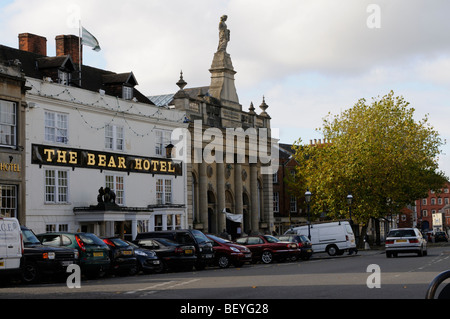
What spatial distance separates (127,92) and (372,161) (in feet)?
74.9

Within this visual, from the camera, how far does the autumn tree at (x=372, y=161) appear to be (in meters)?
60.6

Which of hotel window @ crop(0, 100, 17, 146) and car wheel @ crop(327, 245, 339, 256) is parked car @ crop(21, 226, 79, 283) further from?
Result: car wheel @ crop(327, 245, 339, 256)

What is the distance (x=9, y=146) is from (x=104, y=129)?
329 inches

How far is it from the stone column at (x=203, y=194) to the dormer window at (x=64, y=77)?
15.3 metres

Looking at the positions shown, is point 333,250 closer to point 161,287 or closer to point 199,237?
point 199,237

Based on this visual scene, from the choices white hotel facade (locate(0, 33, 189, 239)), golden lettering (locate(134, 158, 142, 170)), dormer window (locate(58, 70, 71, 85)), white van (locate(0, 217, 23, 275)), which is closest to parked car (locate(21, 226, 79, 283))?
white van (locate(0, 217, 23, 275))

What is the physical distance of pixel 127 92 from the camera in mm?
48000

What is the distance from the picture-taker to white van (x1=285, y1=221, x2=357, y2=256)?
1855 inches

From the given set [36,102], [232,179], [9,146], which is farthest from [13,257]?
[232,179]

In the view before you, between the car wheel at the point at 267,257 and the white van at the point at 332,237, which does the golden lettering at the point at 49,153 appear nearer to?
the car wheel at the point at 267,257

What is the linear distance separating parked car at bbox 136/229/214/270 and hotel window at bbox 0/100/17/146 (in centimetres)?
864

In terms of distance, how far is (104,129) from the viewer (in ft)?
143

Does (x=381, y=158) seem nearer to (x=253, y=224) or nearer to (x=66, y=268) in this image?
(x=253, y=224)

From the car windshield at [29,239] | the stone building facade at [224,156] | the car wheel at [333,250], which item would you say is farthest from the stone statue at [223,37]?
the car windshield at [29,239]
